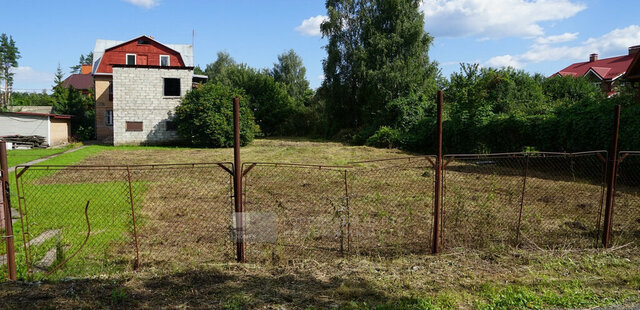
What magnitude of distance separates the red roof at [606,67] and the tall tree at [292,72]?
31.9m

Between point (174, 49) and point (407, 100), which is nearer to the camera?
point (407, 100)

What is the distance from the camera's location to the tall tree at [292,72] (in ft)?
180

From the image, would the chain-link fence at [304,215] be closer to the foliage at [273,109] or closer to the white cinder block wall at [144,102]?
the white cinder block wall at [144,102]

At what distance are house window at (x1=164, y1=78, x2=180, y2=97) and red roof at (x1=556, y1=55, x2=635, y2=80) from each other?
123 feet

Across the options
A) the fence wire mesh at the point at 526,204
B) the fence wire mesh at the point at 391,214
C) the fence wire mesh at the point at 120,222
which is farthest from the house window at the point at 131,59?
the fence wire mesh at the point at 526,204

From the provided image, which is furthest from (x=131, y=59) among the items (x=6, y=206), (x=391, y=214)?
(x=6, y=206)

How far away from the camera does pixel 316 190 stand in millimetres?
10305

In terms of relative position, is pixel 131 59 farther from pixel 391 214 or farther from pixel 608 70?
pixel 608 70

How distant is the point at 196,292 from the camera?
3799mm

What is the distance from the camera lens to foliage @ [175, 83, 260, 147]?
82.1 ft

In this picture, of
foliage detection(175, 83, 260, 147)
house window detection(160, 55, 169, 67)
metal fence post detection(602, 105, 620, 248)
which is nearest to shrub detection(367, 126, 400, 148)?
foliage detection(175, 83, 260, 147)

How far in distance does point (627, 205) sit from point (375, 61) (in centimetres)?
2170

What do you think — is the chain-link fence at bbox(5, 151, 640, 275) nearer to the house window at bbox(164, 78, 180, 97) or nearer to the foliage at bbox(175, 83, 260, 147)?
the foliage at bbox(175, 83, 260, 147)

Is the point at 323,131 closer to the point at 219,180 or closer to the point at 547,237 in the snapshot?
the point at 219,180
